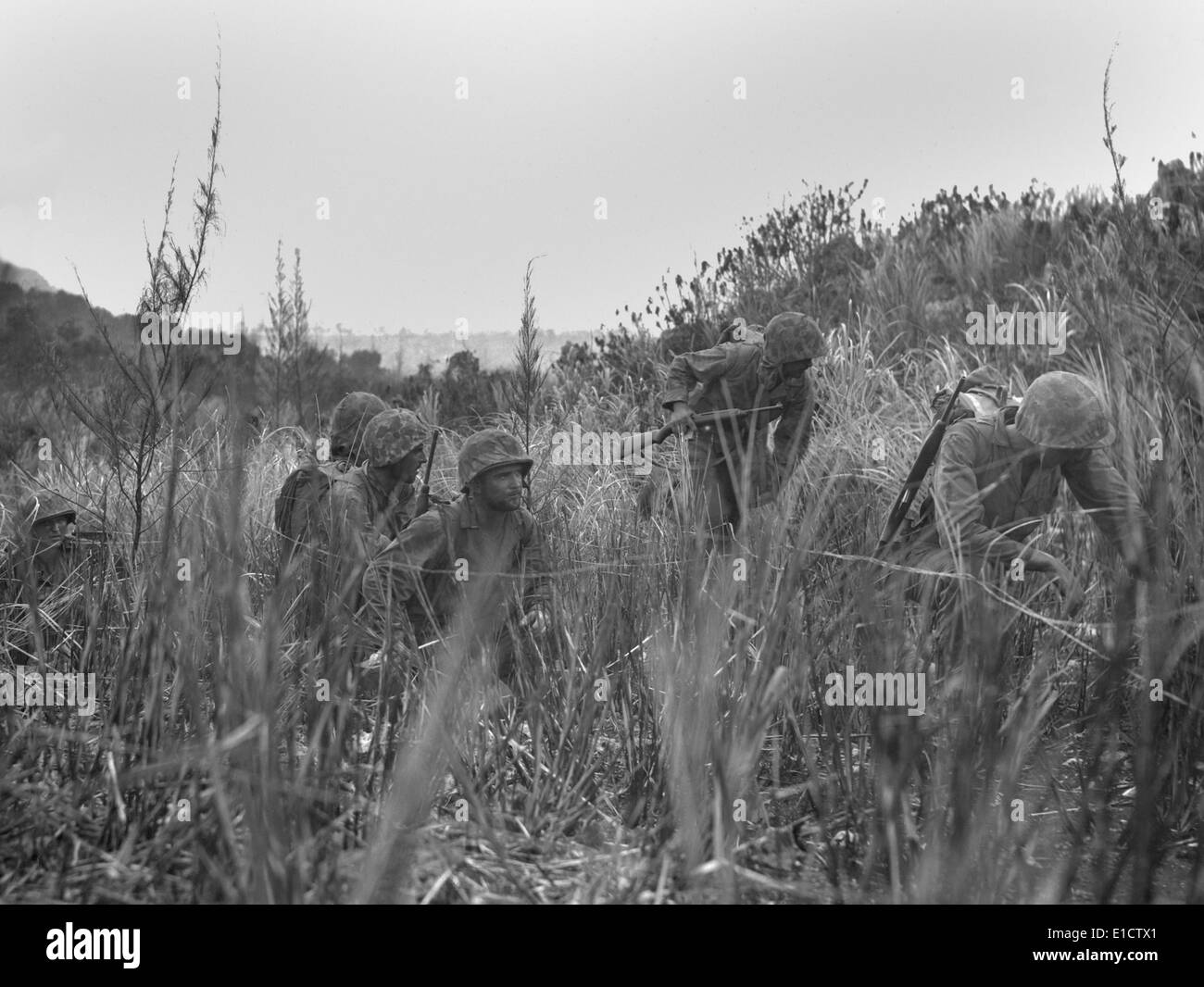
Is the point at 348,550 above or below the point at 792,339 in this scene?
below

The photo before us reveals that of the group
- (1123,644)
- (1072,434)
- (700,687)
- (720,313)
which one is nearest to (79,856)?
(700,687)

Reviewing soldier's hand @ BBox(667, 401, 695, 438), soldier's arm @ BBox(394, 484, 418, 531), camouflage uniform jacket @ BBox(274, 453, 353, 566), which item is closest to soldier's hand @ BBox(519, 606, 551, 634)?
camouflage uniform jacket @ BBox(274, 453, 353, 566)

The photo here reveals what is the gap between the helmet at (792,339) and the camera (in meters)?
6.77

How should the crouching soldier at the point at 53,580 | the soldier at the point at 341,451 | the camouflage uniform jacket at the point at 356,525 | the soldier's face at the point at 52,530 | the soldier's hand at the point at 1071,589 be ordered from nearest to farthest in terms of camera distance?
1. the camouflage uniform jacket at the point at 356,525
2. the crouching soldier at the point at 53,580
3. the soldier's hand at the point at 1071,589
4. the soldier at the point at 341,451
5. the soldier's face at the point at 52,530

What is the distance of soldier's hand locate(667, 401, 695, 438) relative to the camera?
701 cm

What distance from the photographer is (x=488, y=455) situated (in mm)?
5094

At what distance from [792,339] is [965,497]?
2290 mm

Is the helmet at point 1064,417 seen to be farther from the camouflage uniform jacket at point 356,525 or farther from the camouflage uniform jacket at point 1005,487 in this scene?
the camouflage uniform jacket at point 356,525

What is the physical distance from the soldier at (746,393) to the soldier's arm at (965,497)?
1.79 m

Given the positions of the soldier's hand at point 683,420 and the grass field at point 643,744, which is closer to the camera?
the grass field at point 643,744

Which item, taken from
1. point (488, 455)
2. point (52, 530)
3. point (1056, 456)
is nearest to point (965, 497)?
point (1056, 456)

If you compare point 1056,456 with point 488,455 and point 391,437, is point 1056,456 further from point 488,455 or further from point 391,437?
point 391,437

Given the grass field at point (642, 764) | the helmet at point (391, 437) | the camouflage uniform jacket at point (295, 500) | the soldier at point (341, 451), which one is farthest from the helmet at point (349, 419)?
the grass field at point (642, 764)

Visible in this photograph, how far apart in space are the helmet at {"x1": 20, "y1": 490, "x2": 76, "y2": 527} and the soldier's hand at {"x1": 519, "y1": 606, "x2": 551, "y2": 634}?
3159 mm
